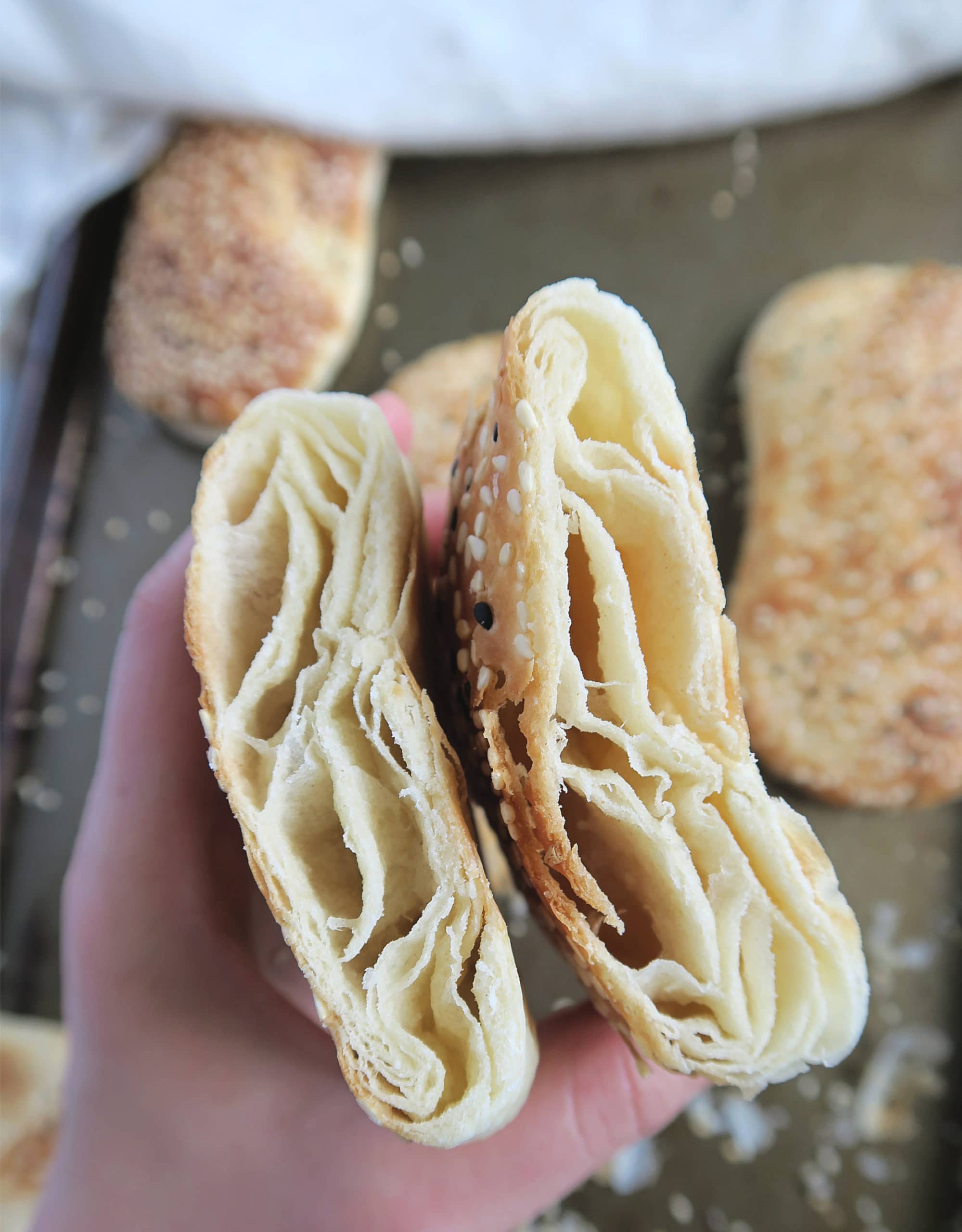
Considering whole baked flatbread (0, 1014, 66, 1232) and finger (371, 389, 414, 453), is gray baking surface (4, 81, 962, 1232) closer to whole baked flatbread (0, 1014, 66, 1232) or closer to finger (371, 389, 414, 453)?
Answer: whole baked flatbread (0, 1014, 66, 1232)

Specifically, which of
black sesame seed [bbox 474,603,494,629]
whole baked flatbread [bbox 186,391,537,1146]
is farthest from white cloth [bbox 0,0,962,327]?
black sesame seed [bbox 474,603,494,629]

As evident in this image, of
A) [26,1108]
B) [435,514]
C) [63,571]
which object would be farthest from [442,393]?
[26,1108]

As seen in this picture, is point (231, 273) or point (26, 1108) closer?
point (26, 1108)

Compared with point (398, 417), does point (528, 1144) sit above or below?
below

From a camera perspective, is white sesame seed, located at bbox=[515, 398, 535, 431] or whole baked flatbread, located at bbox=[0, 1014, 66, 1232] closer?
white sesame seed, located at bbox=[515, 398, 535, 431]

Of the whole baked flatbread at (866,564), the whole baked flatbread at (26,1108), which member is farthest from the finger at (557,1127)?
the whole baked flatbread at (26,1108)

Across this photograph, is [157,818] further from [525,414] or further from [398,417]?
[525,414]

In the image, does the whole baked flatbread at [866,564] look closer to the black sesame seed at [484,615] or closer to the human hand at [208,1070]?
the human hand at [208,1070]

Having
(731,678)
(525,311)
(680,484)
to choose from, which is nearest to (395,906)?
(731,678)
